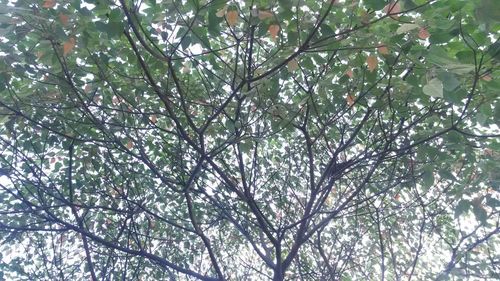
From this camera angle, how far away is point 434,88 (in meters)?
1.53

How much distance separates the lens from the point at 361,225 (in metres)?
4.92

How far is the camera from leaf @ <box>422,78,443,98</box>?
1506 millimetres

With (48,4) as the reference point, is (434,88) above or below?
below

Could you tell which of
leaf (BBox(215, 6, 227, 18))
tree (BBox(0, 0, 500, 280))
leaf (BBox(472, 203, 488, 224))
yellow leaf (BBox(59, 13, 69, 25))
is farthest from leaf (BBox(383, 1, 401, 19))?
yellow leaf (BBox(59, 13, 69, 25))

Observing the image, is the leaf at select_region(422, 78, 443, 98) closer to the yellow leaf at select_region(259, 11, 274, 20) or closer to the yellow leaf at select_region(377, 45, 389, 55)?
the yellow leaf at select_region(377, 45, 389, 55)

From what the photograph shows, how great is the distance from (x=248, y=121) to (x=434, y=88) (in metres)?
1.91

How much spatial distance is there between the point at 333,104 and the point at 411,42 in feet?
3.72

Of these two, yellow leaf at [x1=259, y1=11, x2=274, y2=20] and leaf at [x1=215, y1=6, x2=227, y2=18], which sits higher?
leaf at [x1=215, y1=6, x2=227, y2=18]

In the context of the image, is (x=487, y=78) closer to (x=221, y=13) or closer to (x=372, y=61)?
(x=372, y=61)

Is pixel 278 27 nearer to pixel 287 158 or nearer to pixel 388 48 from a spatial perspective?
pixel 388 48

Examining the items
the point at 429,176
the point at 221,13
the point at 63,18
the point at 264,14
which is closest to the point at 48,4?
the point at 63,18

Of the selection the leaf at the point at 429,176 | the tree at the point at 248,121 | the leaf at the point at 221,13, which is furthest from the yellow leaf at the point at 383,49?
the leaf at the point at 429,176

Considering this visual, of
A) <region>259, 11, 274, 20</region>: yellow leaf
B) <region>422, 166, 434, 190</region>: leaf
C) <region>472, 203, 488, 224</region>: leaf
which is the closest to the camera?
<region>259, 11, 274, 20</region>: yellow leaf

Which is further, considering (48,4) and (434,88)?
(48,4)
